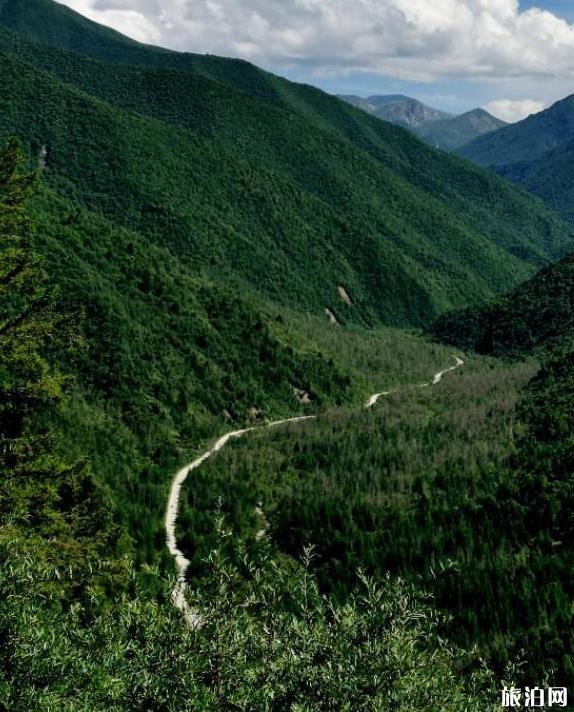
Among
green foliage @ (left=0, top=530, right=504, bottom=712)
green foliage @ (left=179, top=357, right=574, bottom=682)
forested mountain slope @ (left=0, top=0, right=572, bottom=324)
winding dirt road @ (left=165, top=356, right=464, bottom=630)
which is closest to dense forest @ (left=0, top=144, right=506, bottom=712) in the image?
green foliage @ (left=0, top=530, right=504, bottom=712)

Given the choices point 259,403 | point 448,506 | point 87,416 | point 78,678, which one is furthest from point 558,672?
point 259,403

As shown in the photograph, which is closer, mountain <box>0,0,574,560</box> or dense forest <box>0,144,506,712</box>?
dense forest <box>0,144,506,712</box>

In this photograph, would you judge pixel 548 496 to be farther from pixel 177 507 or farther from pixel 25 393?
pixel 25 393

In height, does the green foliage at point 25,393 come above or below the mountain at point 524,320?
above

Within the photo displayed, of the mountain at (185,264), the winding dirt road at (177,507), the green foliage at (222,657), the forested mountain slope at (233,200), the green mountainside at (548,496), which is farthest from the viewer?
the forested mountain slope at (233,200)

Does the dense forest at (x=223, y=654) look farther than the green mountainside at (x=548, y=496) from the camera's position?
No

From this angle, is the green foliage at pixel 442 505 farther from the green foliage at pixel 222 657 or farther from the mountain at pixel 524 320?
the mountain at pixel 524 320

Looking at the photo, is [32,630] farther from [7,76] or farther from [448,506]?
[7,76]

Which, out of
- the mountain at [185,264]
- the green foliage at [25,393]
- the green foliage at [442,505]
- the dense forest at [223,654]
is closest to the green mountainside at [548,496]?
the green foliage at [442,505]

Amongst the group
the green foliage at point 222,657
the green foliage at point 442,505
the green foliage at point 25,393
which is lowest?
the green foliage at point 442,505

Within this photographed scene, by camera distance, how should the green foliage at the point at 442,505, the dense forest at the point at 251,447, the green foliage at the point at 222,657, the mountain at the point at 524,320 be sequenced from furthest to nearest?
the mountain at the point at 524,320
the green foliage at the point at 442,505
the dense forest at the point at 251,447
the green foliage at the point at 222,657

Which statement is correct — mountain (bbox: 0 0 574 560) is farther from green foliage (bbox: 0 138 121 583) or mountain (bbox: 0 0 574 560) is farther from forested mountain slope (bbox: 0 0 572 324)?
green foliage (bbox: 0 138 121 583)
